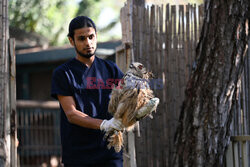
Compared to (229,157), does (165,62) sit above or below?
above

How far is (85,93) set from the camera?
116 inches

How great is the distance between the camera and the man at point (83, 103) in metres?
2.88

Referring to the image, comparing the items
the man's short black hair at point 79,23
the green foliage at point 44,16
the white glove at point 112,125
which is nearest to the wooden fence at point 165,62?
the man's short black hair at point 79,23

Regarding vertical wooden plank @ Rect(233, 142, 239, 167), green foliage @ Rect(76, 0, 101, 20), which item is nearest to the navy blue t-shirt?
vertical wooden plank @ Rect(233, 142, 239, 167)

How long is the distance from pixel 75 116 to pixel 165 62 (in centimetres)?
243

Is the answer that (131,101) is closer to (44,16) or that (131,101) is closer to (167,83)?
(167,83)

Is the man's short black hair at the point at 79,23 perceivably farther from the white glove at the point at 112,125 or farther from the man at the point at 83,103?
the white glove at the point at 112,125

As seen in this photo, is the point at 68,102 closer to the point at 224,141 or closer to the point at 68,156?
the point at 68,156

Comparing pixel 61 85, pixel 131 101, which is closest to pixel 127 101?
pixel 131 101

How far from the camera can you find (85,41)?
302 centimetres

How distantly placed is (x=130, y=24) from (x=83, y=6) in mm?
13970

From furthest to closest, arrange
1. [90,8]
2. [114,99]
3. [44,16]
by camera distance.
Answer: [90,8], [44,16], [114,99]

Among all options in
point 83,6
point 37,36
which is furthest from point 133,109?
point 83,6

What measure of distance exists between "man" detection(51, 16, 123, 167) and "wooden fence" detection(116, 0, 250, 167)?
1842 mm
